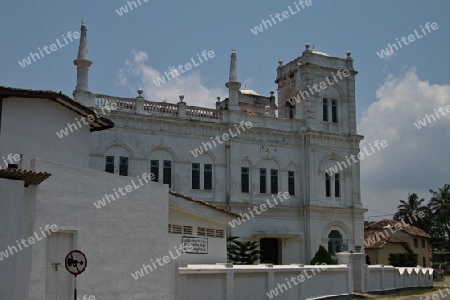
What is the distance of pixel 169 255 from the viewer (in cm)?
1575

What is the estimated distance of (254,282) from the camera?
17.7 meters

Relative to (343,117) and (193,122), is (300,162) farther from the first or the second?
(193,122)

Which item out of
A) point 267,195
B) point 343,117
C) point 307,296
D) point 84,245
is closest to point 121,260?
point 84,245

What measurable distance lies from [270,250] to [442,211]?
132 ft

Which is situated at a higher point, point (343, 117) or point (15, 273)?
point (343, 117)

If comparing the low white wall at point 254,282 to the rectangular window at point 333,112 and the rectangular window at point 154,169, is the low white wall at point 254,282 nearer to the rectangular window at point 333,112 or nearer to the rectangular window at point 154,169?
the rectangular window at point 154,169

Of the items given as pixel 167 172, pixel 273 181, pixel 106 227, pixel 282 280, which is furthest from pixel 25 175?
pixel 273 181

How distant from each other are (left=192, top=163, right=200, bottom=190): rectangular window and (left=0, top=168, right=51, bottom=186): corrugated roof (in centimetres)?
2105

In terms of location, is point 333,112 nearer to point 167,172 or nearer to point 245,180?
point 245,180

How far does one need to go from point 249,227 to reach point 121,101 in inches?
405

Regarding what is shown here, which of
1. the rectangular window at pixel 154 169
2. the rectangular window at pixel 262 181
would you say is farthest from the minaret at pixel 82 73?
the rectangular window at pixel 262 181

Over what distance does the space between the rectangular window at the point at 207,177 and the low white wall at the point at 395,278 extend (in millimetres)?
11410

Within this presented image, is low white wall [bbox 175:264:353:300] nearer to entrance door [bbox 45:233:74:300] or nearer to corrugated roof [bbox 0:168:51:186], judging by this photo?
entrance door [bbox 45:233:74:300]

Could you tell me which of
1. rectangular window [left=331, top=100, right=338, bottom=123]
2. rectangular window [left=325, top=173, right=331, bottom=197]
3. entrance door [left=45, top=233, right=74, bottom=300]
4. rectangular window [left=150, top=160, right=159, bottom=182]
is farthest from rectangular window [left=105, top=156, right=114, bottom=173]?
entrance door [left=45, top=233, right=74, bottom=300]
